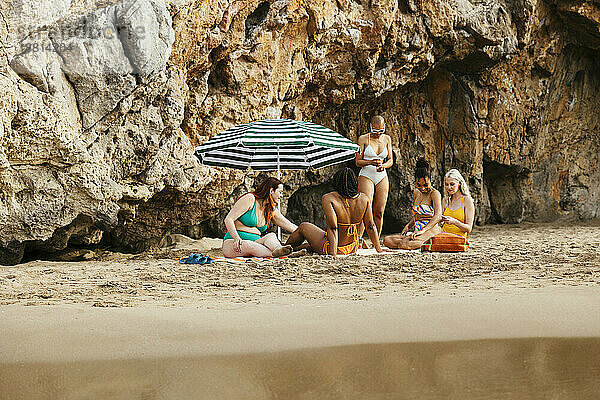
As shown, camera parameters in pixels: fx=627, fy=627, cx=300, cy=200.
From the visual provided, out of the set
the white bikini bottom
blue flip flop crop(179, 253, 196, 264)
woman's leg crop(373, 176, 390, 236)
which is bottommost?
blue flip flop crop(179, 253, 196, 264)

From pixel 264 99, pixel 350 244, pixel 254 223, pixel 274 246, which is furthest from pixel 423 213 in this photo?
pixel 264 99

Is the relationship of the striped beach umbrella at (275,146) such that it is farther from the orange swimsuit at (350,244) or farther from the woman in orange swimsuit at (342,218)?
the orange swimsuit at (350,244)

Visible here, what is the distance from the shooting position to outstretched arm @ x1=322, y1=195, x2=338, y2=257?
22.3 ft

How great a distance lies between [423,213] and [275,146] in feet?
7.01

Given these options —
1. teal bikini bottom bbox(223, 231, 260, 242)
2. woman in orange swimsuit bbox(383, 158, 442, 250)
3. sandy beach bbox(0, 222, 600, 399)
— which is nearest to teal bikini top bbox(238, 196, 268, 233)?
teal bikini bottom bbox(223, 231, 260, 242)

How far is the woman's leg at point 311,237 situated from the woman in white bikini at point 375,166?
5.31ft

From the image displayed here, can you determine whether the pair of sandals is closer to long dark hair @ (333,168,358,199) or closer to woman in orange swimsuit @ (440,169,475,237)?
long dark hair @ (333,168,358,199)

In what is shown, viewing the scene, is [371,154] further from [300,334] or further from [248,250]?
[300,334]

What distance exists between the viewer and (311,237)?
7113 mm

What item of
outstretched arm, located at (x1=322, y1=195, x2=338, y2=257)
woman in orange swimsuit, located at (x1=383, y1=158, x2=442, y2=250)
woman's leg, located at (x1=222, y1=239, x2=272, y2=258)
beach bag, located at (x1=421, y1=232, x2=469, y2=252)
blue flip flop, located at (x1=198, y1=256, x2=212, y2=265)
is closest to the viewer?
Result: blue flip flop, located at (x1=198, y1=256, x2=212, y2=265)

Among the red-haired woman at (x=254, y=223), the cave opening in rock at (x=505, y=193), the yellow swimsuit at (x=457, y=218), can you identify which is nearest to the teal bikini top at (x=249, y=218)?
the red-haired woman at (x=254, y=223)

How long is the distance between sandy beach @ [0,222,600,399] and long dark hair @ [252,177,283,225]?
68.5 inches

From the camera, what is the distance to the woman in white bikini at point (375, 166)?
8.63 m

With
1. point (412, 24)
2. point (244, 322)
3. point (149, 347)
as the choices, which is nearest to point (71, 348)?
point (149, 347)
